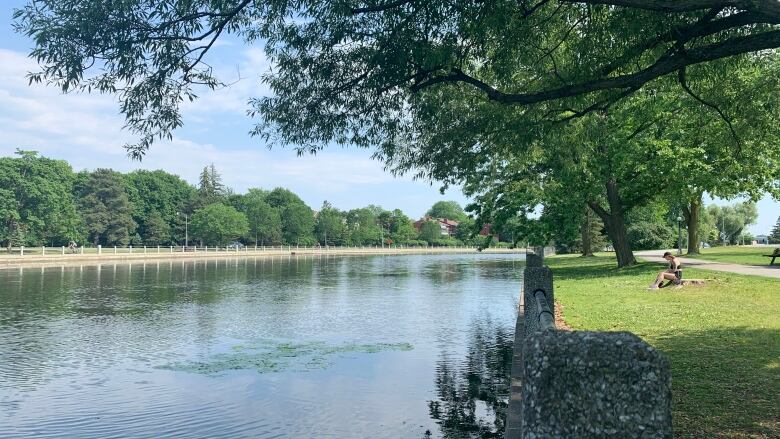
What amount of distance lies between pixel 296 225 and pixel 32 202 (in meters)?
62.3

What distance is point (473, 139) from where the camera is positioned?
36.7ft

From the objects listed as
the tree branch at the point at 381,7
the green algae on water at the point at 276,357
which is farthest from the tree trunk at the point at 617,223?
the tree branch at the point at 381,7

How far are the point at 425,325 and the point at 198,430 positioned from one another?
402 inches

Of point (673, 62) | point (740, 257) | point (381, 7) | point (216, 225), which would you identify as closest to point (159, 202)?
point (216, 225)

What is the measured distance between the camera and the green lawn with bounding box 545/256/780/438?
639 cm

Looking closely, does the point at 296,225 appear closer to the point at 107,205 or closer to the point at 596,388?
the point at 107,205

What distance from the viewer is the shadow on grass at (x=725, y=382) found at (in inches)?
239

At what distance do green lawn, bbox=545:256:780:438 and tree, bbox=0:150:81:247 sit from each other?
71900mm

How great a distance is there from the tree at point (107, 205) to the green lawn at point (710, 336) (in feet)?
311

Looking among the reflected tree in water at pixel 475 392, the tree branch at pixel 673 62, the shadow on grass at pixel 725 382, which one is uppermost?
the tree branch at pixel 673 62

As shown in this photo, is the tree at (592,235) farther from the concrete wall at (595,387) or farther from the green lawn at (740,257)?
the concrete wall at (595,387)

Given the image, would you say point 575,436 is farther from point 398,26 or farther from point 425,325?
point 425,325

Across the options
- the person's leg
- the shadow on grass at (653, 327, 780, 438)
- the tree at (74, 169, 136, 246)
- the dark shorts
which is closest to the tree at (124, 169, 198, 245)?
the tree at (74, 169, 136, 246)

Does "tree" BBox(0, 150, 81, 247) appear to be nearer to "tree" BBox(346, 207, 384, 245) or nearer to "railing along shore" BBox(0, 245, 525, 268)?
"railing along shore" BBox(0, 245, 525, 268)
